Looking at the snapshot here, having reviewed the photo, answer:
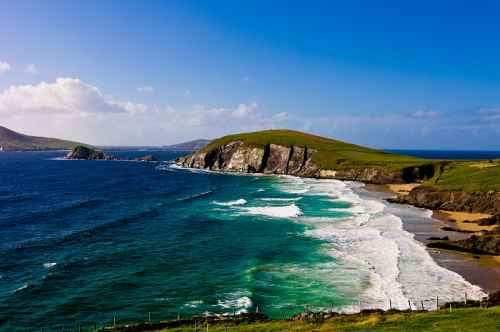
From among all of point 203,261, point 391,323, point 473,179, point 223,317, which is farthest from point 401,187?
point 223,317

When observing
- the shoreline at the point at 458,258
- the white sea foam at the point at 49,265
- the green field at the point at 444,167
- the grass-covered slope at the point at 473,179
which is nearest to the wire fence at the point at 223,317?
the shoreline at the point at 458,258

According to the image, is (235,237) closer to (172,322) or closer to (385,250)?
(385,250)

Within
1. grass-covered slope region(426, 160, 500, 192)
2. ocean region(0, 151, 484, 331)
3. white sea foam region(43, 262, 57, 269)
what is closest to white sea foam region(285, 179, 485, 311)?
ocean region(0, 151, 484, 331)

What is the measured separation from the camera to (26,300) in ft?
133

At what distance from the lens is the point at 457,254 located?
5781 centimetres

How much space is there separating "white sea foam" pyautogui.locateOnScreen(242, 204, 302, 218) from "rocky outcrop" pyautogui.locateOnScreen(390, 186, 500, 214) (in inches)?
1233

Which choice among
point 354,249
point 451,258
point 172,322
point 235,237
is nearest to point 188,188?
point 235,237

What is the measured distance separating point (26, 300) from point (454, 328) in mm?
38582

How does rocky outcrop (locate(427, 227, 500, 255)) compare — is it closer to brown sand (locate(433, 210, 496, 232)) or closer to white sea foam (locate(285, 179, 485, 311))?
white sea foam (locate(285, 179, 485, 311))

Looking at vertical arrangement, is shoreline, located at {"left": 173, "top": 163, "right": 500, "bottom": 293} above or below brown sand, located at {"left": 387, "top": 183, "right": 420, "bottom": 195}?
below

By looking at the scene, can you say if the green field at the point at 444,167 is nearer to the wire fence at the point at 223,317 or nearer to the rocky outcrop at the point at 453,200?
the rocky outcrop at the point at 453,200

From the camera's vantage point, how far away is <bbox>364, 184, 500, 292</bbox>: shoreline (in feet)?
155

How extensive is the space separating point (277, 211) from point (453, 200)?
42759mm

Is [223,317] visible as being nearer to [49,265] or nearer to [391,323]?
[391,323]
